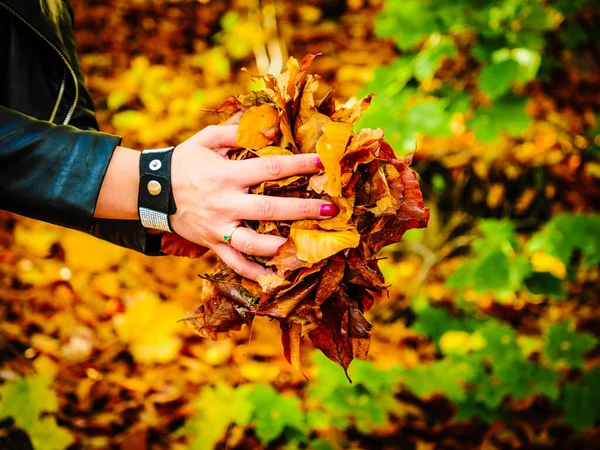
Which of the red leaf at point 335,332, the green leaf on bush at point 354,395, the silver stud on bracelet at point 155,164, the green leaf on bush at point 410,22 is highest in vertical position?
the green leaf on bush at point 410,22

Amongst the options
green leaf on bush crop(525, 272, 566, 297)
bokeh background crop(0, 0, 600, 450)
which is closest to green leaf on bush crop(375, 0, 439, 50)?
bokeh background crop(0, 0, 600, 450)

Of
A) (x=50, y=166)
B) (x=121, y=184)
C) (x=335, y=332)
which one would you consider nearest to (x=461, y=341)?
(x=335, y=332)

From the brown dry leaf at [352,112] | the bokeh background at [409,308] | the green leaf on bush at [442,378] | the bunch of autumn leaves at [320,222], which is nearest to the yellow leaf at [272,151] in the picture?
the bunch of autumn leaves at [320,222]

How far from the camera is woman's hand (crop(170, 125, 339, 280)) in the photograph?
1.01m

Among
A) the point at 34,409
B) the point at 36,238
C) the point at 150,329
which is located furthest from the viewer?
the point at 36,238

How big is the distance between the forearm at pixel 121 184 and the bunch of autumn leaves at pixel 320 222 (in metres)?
0.21

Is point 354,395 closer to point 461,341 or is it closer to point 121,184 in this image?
point 461,341

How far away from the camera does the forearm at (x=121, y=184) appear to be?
1091 millimetres

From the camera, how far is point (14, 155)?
1054 mm

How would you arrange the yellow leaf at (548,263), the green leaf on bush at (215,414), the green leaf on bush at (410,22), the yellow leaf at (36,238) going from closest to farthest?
1. the green leaf on bush at (215,414)
2. the green leaf on bush at (410,22)
3. the yellow leaf at (36,238)
4. the yellow leaf at (548,263)

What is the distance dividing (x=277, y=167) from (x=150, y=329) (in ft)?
6.24

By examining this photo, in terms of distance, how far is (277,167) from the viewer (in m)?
1.01

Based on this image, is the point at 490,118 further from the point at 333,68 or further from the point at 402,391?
the point at 333,68

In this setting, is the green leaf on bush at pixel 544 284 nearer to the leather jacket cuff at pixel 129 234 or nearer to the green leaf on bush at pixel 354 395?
the green leaf on bush at pixel 354 395
